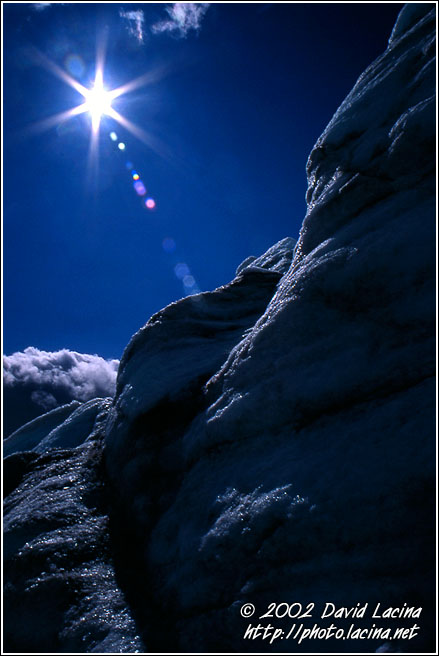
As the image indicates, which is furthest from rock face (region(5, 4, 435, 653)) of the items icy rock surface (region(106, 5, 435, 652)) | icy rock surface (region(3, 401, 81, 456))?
icy rock surface (region(3, 401, 81, 456))

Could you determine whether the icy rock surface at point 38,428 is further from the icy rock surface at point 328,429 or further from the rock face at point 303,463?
the icy rock surface at point 328,429

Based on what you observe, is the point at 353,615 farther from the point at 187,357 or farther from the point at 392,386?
the point at 187,357

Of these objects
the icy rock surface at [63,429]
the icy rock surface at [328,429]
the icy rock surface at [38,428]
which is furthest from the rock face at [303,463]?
the icy rock surface at [38,428]

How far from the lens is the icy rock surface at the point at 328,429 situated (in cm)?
471

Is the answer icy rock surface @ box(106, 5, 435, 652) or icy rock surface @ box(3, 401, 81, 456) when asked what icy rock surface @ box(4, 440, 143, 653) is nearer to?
icy rock surface @ box(106, 5, 435, 652)

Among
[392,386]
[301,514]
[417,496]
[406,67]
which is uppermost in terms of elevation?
[406,67]

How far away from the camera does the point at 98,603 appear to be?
7305 millimetres

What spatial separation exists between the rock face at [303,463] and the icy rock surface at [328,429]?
0.03 meters

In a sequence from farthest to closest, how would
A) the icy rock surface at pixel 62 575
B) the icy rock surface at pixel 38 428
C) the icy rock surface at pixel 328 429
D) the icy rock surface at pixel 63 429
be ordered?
1. the icy rock surface at pixel 38 428
2. the icy rock surface at pixel 63 429
3. the icy rock surface at pixel 62 575
4. the icy rock surface at pixel 328 429

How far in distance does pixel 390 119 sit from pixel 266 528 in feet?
27.5

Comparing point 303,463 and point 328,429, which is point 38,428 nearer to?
point 303,463

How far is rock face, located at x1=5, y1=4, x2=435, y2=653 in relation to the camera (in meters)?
4.75

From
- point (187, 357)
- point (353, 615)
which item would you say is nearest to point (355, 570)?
point (353, 615)

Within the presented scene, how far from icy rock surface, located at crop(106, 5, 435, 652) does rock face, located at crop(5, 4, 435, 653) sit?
0.08ft
